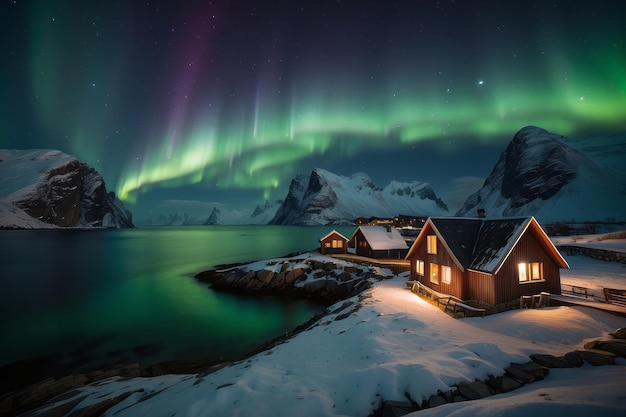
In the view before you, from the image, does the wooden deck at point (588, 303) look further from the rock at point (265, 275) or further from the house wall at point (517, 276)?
the rock at point (265, 275)

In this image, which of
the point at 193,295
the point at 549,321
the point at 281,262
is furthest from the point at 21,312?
the point at 549,321

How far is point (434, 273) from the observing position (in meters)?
22.0

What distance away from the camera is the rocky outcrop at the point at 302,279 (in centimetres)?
3327

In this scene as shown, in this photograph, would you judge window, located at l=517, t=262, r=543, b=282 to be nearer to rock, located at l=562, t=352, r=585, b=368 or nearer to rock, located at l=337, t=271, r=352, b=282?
rock, located at l=562, t=352, r=585, b=368

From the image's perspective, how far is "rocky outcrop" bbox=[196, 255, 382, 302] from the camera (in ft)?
109

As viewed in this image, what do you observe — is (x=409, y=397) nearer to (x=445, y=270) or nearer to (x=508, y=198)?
(x=445, y=270)

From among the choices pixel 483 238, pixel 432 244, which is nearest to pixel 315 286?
pixel 432 244

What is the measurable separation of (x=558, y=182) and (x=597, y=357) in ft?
542

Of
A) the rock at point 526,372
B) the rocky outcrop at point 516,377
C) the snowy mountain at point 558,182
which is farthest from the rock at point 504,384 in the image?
the snowy mountain at point 558,182

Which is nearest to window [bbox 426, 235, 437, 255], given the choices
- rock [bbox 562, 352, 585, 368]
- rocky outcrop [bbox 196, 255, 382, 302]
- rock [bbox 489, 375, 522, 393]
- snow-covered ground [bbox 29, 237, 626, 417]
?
snow-covered ground [bbox 29, 237, 626, 417]

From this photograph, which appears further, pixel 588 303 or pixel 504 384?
pixel 588 303

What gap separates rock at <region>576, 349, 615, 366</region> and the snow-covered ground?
17.4 inches

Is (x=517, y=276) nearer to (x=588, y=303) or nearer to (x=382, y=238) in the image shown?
(x=588, y=303)

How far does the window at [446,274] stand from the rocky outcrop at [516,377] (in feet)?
30.9
